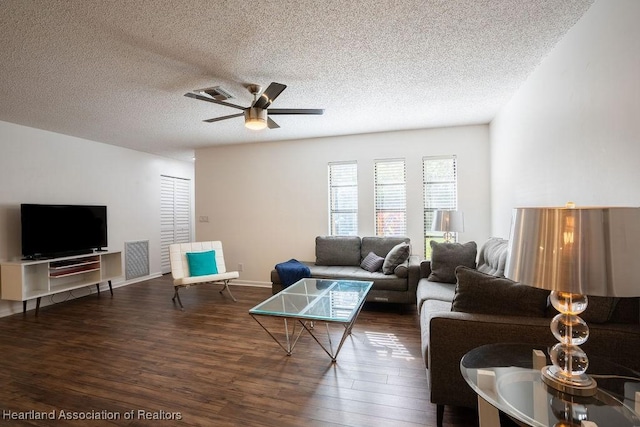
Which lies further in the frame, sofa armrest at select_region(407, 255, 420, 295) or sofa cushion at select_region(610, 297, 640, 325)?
sofa armrest at select_region(407, 255, 420, 295)

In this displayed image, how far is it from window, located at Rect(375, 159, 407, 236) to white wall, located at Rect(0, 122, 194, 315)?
451 cm

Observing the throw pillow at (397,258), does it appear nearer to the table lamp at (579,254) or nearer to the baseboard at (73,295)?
the baseboard at (73,295)

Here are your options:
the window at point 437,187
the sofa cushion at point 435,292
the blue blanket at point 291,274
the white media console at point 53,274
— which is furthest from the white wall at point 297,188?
the white media console at point 53,274

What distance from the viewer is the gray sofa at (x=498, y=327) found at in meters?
1.44

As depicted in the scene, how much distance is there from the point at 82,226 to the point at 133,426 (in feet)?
12.7

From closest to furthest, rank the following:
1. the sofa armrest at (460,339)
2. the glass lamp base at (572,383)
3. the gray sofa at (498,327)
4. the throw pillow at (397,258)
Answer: the glass lamp base at (572,383)
the gray sofa at (498,327)
the sofa armrest at (460,339)
the throw pillow at (397,258)

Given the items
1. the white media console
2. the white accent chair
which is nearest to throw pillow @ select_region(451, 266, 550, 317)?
the white accent chair

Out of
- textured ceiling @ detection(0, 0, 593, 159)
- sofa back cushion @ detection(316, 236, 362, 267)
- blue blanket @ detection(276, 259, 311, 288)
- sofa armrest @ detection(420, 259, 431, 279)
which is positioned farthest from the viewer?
sofa back cushion @ detection(316, 236, 362, 267)

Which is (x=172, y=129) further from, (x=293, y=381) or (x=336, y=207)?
(x=293, y=381)

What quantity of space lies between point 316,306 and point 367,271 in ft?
5.35

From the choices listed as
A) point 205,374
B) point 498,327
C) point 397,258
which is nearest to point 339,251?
point 397,258

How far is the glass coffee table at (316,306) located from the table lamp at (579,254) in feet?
4.48

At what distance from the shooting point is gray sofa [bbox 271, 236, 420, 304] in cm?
369

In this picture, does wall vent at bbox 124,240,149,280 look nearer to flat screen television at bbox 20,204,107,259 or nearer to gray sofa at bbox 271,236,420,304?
flat screen television at bbox 20,204,107,259
